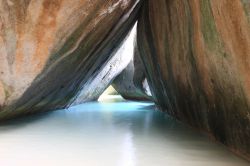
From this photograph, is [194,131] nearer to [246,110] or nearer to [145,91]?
[246,110]

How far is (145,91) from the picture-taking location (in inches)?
500

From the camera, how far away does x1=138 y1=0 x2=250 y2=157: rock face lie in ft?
9.89

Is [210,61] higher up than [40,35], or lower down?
lower down

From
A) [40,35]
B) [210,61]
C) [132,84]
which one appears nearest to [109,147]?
[210,61]

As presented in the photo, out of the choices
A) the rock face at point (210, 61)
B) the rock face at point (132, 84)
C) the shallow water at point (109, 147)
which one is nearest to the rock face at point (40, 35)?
the shallow water at point (109, 147)

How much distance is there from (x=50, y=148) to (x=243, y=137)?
242cm

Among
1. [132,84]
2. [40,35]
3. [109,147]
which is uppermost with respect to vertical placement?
[40,35]

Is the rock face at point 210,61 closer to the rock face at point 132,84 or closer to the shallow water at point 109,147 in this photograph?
the shallow water at point 109,147

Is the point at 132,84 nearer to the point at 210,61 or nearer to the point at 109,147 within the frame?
the point at 109,147

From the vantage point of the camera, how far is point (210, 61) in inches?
151

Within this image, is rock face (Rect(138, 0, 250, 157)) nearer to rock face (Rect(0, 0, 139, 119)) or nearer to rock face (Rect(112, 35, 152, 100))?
rock face (Rect(0, 0, 139, 119))

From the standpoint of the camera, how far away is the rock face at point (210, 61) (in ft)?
9.89

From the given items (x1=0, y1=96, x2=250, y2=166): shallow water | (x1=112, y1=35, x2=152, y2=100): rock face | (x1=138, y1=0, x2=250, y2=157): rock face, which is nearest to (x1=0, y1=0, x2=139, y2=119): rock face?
(x1=0, y1=96, x2=250, y2=166): shallow water

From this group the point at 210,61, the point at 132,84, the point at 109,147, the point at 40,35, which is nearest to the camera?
the point at 210,61
